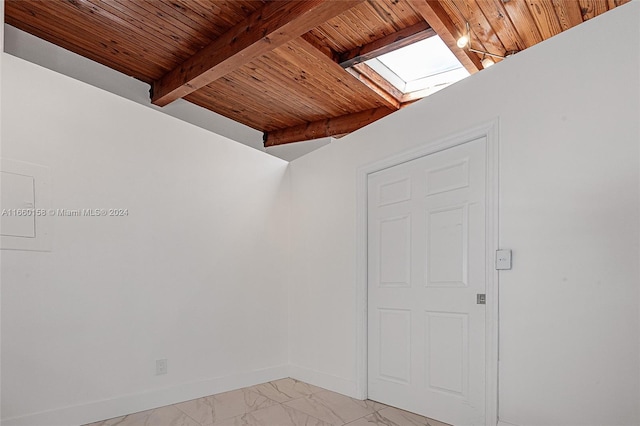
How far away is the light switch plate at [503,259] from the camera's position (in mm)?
2326

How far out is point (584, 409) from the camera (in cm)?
197

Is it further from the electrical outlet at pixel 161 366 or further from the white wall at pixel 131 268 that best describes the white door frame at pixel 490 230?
the electrical outlet at pixel 161 366

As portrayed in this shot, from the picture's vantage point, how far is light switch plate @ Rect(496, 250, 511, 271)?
2.33 m

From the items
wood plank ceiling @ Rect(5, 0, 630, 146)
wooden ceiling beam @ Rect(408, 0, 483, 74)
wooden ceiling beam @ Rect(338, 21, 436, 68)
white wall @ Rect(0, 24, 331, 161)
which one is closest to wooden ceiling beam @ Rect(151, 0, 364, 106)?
wood plank ceiling @ Rect(5, 0, 630, 146)

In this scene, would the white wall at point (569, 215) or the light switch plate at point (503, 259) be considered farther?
the light switch plate at point (503, 259)

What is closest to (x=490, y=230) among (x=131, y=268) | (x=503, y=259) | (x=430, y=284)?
(x=503, y=259)

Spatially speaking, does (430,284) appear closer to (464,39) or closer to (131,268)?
(464,39)

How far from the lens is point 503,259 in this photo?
235 cm

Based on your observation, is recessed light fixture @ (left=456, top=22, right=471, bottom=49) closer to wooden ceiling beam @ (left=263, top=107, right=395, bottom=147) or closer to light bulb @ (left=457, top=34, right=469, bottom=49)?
Answer: light bulb @ (left=457, top=34, right=469, bottom=49)

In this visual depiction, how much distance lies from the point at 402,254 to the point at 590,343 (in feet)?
Result: 4.47

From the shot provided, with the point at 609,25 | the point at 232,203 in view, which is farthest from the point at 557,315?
the point at 232,203

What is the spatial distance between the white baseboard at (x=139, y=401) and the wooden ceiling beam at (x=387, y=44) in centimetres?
293

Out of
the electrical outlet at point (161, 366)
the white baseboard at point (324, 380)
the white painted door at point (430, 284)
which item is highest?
the white painted door at point (430, 284)

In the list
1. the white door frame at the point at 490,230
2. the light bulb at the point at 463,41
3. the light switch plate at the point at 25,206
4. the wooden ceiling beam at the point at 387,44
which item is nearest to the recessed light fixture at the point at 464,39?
the light bulb at the point at 463,41
